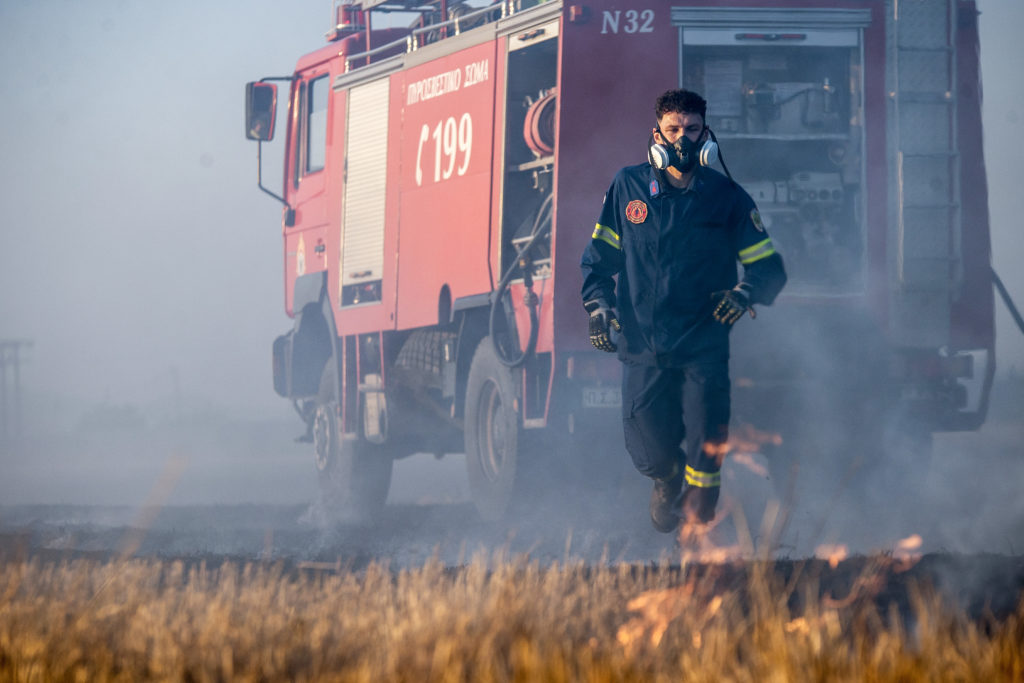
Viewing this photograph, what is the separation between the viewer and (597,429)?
29.9 feet

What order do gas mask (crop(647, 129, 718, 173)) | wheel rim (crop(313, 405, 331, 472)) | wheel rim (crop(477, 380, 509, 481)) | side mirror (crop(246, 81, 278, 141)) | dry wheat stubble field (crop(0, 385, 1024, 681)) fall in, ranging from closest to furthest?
dry wheat stubble field (crop(0, 385, 1024, 681)) → gas mask (crop(647, 129, 718, 173)) → wheel rim (crop(477, 380, 509, 481)) → side mirror (crop(246, 81, 278, 141)) → wheel rim (crop(313, 405, 331, 472))

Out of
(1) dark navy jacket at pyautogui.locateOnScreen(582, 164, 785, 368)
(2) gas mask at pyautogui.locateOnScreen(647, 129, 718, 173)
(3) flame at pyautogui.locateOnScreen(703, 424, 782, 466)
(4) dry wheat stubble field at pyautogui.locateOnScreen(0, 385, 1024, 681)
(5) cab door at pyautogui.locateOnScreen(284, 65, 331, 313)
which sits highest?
(5) cab door at pyautogui.locateOnScreen(284, 65, 331, 313)

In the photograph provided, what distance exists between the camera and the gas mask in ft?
20.2

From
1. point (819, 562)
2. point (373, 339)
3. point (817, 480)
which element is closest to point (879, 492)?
point (817, 480)

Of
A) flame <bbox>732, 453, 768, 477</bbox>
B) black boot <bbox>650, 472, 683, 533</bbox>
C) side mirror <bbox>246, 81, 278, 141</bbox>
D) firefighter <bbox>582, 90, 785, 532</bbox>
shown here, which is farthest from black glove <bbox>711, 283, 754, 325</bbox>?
side mirror <bbox>246, 81, 278, 141</bbox>

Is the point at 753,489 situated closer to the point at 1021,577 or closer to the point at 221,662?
the point at 1021,577

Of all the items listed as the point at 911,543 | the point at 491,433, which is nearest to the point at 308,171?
the point at 491,433

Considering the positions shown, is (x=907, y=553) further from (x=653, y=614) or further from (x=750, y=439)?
(x=653, y=614)

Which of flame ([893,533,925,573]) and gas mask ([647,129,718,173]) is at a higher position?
gas mask ([647,129,718,173])

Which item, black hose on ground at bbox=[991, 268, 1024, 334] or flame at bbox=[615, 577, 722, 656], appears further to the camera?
black hose on ground at bbox=[991, 268, 1024, 334]

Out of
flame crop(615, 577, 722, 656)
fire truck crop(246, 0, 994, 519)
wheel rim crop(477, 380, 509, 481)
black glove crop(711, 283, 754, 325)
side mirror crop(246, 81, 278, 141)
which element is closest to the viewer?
flame crop(615, 577, 722, 656)

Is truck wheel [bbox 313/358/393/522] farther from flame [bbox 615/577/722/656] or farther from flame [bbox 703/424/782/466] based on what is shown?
flame [bbox 615/577/722/656]

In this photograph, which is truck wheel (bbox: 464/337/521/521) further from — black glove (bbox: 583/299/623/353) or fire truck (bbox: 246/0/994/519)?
black glove (bbox: 583/299/623/353)

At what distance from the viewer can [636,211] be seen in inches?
250
